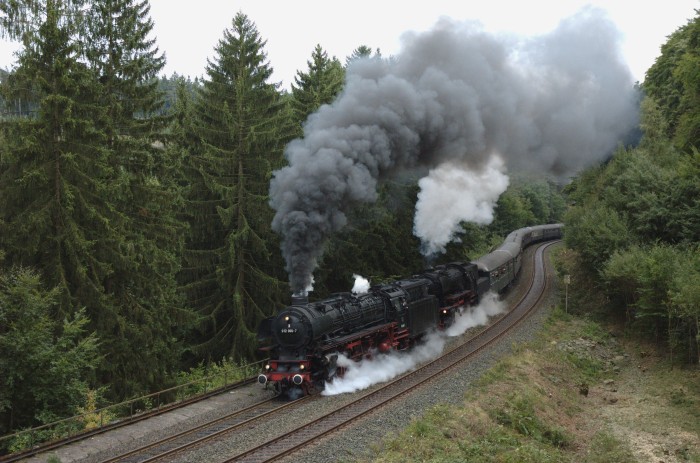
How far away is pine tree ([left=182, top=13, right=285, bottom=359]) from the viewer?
22891 millimetres

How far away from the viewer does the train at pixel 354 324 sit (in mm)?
15039

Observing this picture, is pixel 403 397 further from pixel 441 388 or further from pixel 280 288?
pixel 280 288

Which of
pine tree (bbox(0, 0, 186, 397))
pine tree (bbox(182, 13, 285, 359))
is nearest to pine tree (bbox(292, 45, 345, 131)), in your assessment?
pine tree (bbox(182, 13, 285, 359))

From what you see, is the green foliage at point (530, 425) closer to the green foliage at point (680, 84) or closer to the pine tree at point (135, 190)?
the pine tree at point (135, 190)

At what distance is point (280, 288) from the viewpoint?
23.5m

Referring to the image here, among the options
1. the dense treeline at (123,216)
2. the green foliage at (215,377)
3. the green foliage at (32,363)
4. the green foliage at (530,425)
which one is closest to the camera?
the green foliage at (32,363)

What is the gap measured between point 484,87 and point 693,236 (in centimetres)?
1077

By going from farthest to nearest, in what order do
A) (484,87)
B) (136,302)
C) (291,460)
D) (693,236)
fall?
(693,236) < (484,87) < (136,302) < (291,460)

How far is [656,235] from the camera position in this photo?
24.9m

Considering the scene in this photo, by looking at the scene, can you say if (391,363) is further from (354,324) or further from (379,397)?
(379,397)

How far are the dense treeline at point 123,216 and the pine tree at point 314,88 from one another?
0.22 metres

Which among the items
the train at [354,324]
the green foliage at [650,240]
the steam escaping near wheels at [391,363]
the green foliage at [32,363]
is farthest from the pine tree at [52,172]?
the green foliage at [650,240]

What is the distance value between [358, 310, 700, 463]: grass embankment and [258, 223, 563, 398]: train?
356 centimetres

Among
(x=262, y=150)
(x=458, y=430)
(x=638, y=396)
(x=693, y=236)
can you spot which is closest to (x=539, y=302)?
(x=693, y=236)
